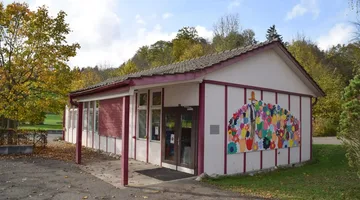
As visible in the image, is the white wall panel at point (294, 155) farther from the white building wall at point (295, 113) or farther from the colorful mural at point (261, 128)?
the colorful mural at point (261, 128)

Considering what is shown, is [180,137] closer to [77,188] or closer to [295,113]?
[77,188]

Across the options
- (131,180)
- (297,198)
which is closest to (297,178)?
(297,198)

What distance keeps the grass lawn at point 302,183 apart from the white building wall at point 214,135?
45 cm

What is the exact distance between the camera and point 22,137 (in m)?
14.2

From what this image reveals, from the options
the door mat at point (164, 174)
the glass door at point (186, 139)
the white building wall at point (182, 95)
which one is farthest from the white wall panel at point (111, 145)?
the glass door at point (186, 139)

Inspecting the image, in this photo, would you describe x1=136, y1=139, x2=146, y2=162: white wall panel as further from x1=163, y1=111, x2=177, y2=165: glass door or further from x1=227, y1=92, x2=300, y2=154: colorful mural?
x1=227, y1=92, x2=300, y2=154: colorful mural

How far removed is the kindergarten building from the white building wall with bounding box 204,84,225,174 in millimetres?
29

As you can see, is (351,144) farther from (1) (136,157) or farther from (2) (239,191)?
(1) (136,157)

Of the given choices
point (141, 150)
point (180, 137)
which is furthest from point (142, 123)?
point (180, 137)

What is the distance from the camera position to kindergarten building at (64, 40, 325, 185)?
28.6 ft

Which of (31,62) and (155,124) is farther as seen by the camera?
(31,62)

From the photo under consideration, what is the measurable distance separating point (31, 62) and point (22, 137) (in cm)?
357

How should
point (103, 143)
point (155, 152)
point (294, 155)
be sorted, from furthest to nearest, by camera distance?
point (103, 143) < point (294, 155) < point (155, 152)

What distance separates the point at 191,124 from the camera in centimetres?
918
